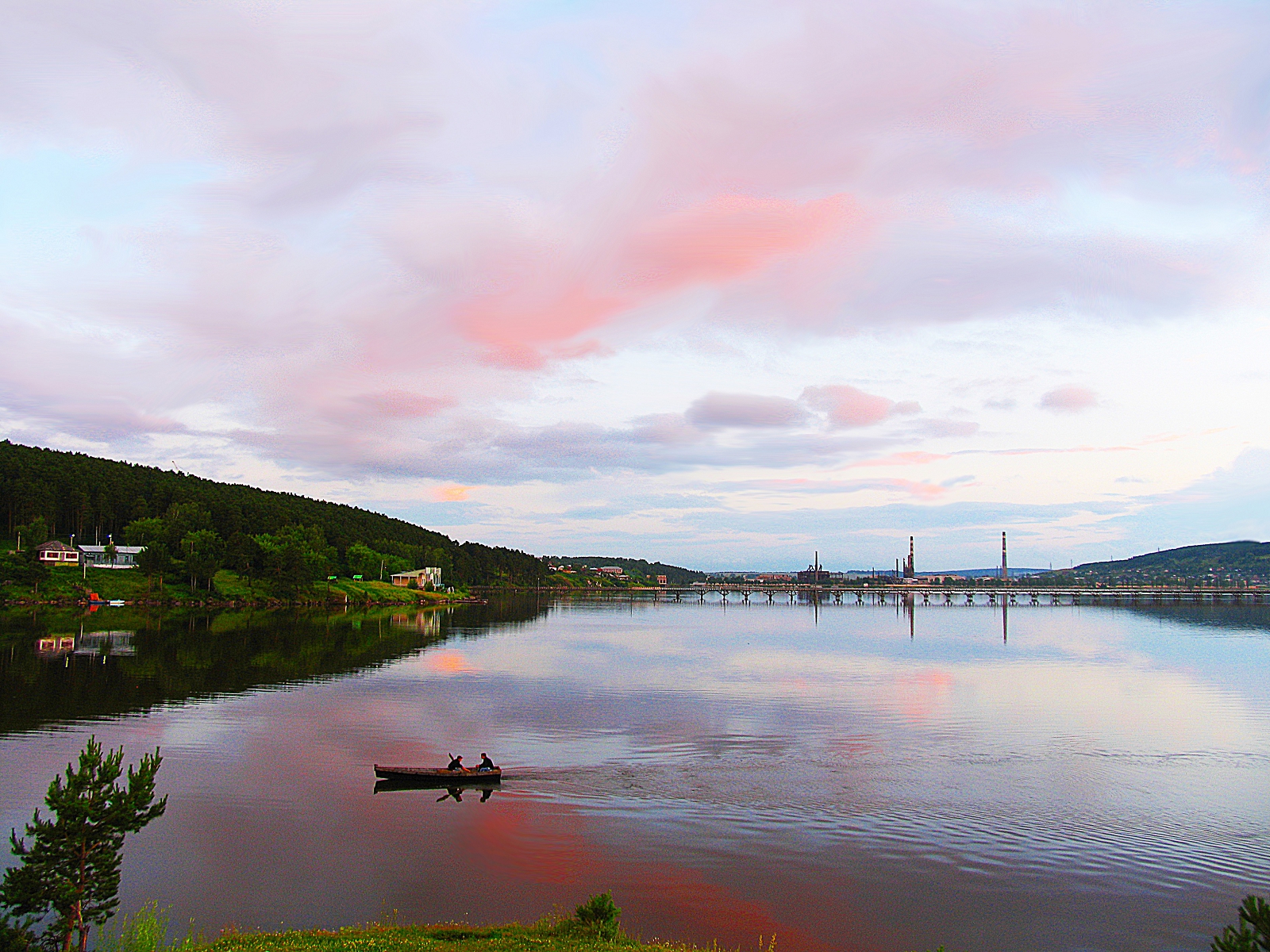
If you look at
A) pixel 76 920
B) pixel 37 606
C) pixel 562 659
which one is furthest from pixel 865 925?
pixel 37 606

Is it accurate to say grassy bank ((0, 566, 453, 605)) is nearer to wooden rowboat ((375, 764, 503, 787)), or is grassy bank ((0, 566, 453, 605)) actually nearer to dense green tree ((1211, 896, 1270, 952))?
wooden rowboat ((375, 764, 503, 787))

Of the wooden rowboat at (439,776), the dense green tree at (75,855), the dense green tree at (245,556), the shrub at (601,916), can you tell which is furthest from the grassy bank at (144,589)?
the shrub at (601,916)

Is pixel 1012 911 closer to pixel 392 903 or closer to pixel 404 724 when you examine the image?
pixel 392 903

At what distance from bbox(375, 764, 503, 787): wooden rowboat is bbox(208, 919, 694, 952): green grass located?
15.6 m

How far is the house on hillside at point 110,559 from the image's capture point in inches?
6806

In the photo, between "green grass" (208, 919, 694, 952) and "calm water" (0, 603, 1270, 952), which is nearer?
"green grass" (208, 919, 694, 952)

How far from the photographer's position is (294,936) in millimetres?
21562

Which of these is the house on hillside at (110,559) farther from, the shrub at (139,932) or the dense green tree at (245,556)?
the shrub at (139,932)

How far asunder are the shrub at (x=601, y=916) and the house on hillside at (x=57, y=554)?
585ft

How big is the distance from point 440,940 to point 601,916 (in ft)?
13.6

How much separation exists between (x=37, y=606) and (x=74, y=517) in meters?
70.5

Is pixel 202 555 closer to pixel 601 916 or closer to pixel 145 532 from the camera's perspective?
pixel 145 532

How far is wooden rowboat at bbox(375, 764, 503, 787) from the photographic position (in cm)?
3912

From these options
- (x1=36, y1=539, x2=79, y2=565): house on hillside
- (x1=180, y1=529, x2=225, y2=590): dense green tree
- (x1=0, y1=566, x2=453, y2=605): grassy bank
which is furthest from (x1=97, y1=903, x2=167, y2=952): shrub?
→ (x1=36, y1=539, x2=79, y2=565): house on hillside
